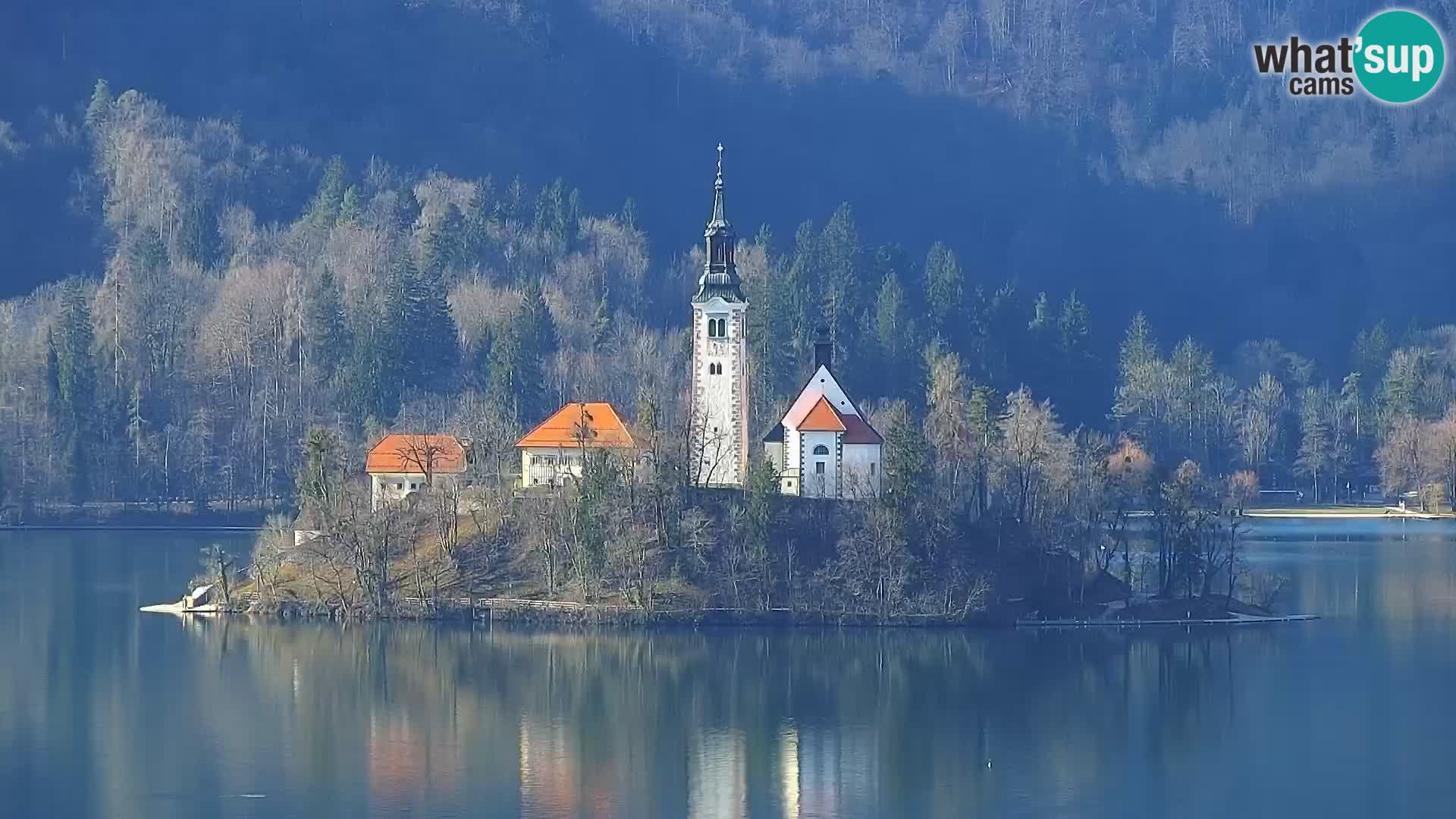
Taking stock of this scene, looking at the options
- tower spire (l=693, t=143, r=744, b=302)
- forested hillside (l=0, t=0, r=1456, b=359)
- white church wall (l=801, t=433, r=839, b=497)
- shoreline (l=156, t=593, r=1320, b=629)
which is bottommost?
shoreline (l=156, t=593, r=1320, b=629)

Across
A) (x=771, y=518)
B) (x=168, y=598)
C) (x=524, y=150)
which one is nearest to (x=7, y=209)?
(x=524, y=150)

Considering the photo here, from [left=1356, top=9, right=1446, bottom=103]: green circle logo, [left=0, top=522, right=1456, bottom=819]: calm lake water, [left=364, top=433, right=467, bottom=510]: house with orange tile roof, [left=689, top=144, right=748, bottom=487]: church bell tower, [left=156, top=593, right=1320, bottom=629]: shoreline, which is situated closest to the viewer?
[left=0, top=522, right=1456, bottom=819]: calm lake water

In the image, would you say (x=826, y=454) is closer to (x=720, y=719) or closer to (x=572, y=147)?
(x=720, y=719)

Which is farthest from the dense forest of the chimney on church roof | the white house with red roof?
the chimney on church roof

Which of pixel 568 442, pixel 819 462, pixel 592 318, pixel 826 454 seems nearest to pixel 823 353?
pixel 826 454

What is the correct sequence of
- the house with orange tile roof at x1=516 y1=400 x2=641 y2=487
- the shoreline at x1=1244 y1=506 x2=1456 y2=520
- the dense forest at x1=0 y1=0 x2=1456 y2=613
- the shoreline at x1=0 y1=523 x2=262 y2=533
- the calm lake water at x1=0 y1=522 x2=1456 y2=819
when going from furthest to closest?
the shoreline at x1=1244 y1=506 x2=1456 y2=520
the shoreline at x1=0 y1=523 x2=262 y2=533
the house with orange tile roof at x1=516 y1=400 x2=641 y2=487
the dense forest at x1=0 y1=0 x2=1456 y2=613
the calm lake water at x1=0 y1=522 x2=1456 y2=819

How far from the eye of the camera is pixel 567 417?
7794cm

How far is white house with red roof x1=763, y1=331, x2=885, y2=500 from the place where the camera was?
73.9m

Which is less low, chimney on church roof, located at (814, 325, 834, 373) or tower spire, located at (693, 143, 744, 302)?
tower spire, located at (693, 143, 744, 302)

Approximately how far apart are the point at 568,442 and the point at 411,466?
17.8 feet

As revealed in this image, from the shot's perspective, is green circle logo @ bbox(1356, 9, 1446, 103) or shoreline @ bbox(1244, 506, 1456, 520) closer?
shoreline @ bbox(1244, 506, 1456, 520)

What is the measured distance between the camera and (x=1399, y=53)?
5610 inches

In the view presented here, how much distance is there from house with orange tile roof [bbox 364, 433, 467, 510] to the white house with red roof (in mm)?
10851

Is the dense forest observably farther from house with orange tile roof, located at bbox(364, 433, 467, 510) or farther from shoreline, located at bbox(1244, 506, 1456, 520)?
shoreline, located at bbox(1244, 506, 1456, 520)
